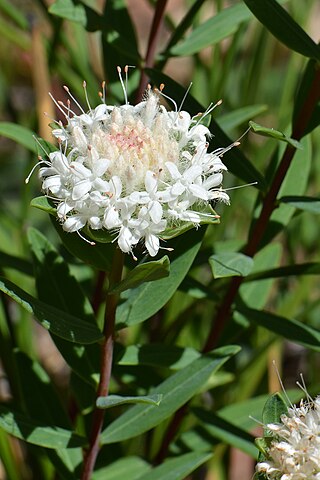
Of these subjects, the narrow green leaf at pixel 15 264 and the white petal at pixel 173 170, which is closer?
the white petal at pixel 173 170

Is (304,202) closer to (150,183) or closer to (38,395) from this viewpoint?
(150,183)

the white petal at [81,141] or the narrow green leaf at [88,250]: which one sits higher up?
the white petal at [81,141]

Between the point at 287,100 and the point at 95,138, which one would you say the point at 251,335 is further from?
the point at 95,138

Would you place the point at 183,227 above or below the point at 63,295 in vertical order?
above

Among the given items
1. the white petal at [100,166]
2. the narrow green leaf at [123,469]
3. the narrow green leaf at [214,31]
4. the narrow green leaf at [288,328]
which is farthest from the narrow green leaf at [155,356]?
the narrow green leaf at [214,31]

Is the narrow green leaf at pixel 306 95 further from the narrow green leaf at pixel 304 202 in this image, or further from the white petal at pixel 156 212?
the white petal at pixel 156 212

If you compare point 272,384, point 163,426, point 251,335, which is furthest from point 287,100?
point 163,426

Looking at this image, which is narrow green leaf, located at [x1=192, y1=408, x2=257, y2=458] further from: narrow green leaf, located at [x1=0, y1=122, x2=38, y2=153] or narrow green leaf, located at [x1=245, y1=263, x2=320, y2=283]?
narrow green leaf, located at [x1=0, y1=122, x2=38, y2=153]

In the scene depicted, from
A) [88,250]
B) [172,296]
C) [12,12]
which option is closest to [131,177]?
[88,250]
